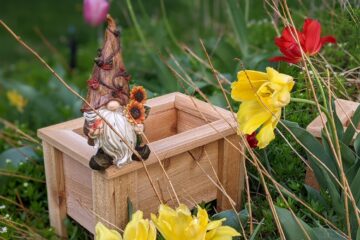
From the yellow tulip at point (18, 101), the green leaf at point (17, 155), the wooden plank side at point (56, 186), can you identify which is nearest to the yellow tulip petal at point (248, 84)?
the wooden plank side at point (56, 186)

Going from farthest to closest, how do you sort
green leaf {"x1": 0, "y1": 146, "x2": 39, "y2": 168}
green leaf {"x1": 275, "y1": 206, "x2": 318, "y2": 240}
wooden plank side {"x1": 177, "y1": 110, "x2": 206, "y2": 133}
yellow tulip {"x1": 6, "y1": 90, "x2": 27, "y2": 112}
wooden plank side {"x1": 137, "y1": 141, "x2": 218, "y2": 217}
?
yellow tulip {"x1": 6, "y1": 90, "x2": 27, "y2": 112}, green leaf {"x1": 0, "y1": 146, "x2": 39, "y2": 168}, wooden plank side {"x1": 177, "y1": 110, "x2": 206, "y2": 133}, wooden plank side {"x1": 137, "y1": 141, "x2": 218, "y2": 217}, green leaf {"x1": 275, "y1": 206, "x2": 318, "y2": 240}

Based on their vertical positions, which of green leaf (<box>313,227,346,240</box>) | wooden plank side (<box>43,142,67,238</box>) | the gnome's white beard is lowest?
wooden plank side (<box>43,142,67,238</box>)

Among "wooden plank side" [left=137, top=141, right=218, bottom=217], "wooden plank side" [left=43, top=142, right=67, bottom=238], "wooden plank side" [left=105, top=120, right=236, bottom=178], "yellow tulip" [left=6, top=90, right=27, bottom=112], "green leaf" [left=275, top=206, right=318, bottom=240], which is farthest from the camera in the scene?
"yellow tulip" [left=6, top=90, right=27, bottom=112]

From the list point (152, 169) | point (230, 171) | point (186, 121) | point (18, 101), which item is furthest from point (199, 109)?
point (18, 101)

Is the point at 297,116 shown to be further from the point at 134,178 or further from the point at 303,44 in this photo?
the point at 134,178

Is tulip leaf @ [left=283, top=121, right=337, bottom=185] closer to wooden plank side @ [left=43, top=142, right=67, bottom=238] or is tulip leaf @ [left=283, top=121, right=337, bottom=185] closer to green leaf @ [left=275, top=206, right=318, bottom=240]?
green leaf @ [left=275, top=206, right=318, bottom=240]

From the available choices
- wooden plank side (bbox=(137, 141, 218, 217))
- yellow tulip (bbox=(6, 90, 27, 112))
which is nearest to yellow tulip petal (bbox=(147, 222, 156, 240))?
wooden plank side (bbox=(137, 141, 218, 217))

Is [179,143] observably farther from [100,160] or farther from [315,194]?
[315,194]
